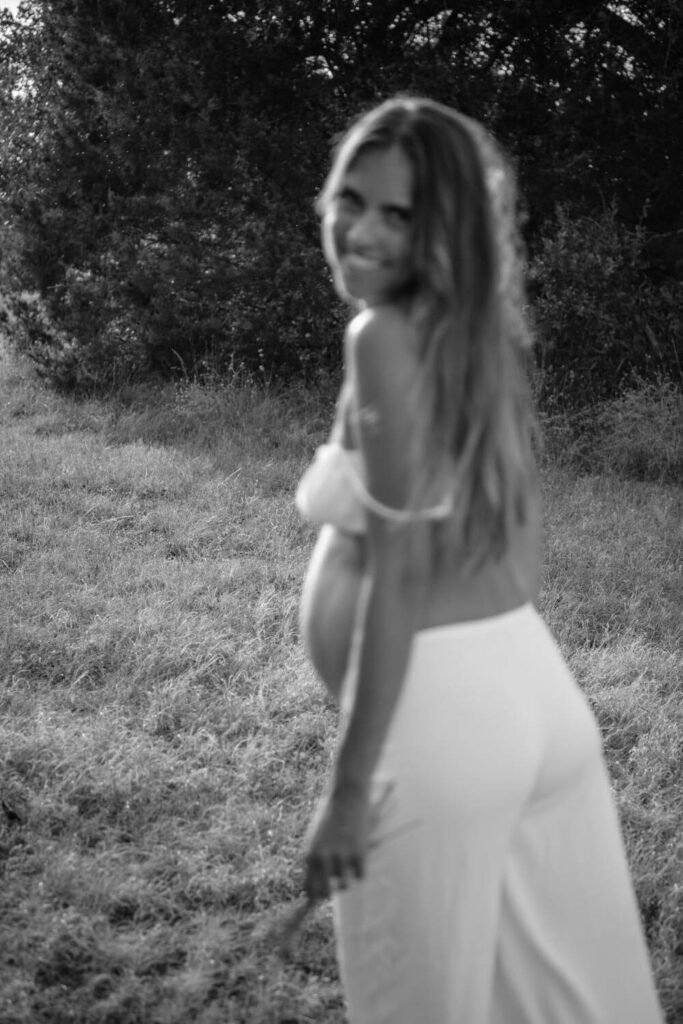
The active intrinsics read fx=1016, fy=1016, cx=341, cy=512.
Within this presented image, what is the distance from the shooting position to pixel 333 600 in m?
1.55

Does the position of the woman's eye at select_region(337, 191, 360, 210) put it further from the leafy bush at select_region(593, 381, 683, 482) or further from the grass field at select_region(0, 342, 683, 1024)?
the leafy bush at select_region(593, 381, 683, 482)

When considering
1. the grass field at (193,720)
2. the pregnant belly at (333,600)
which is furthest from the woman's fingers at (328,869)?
the grass field at (193,720)

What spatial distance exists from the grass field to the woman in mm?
1141

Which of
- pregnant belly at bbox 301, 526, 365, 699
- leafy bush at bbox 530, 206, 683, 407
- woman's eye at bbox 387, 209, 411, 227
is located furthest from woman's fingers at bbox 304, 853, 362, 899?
leafy bush at bbox 530, 206, 683, 407

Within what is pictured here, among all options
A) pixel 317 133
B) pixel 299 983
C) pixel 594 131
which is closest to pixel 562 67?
pixel 594 131

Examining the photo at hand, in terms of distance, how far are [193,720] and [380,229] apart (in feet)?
9.35

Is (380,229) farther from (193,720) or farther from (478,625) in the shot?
(193,720)

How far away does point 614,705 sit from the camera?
13.4 feet

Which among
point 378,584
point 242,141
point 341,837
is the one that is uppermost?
point 242,141

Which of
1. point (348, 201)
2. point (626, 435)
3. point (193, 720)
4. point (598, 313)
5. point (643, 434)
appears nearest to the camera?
point (348, 201)

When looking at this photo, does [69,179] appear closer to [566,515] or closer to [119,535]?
[119,535]

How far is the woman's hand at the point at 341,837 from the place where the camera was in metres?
1.39

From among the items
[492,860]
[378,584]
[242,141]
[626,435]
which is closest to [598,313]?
[626,435]

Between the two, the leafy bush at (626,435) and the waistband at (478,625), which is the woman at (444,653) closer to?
the waistband at (478,625)
